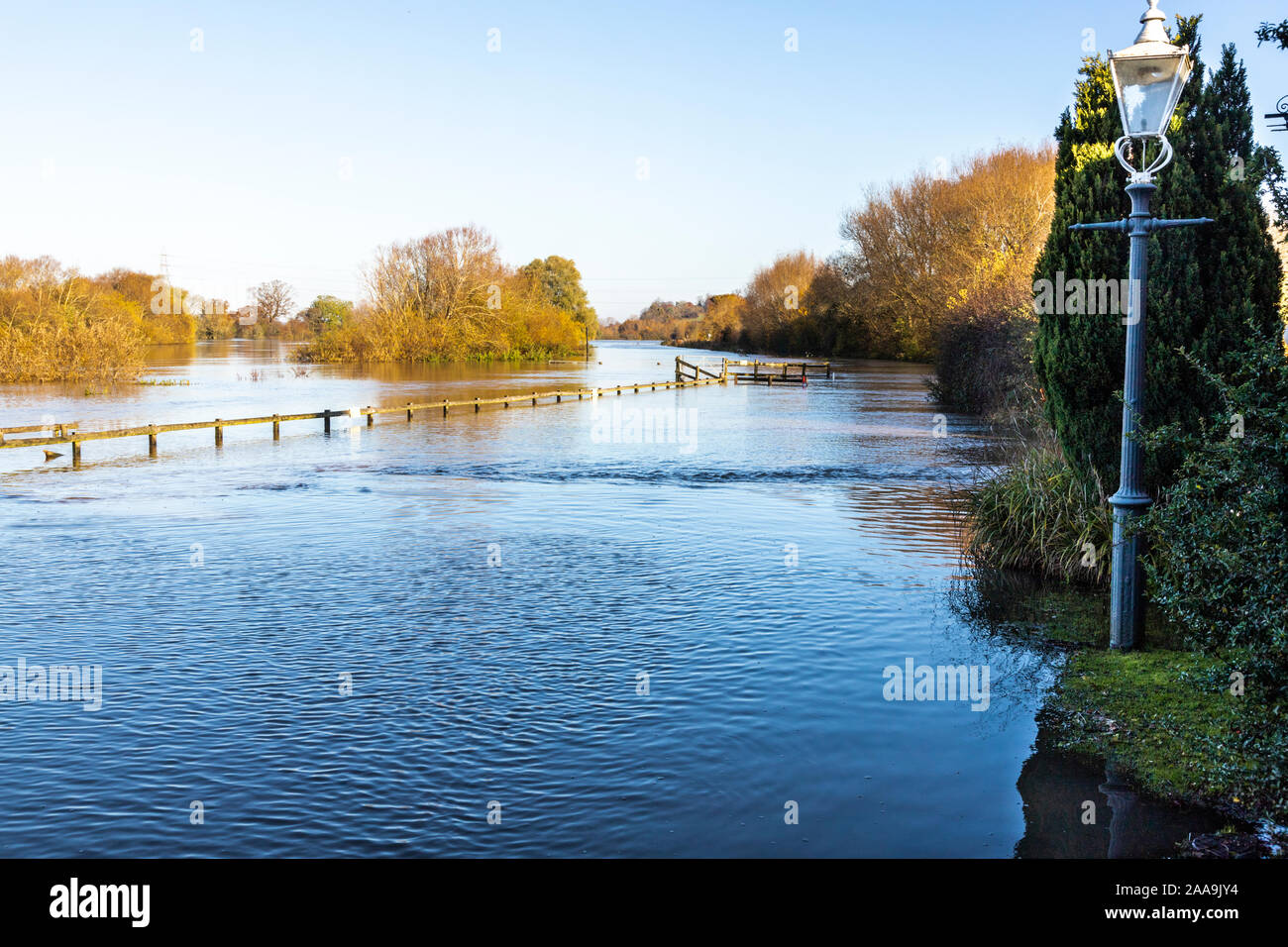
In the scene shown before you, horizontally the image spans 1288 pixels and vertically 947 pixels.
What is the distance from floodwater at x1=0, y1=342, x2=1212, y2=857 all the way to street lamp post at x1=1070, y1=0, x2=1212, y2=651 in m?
1.02

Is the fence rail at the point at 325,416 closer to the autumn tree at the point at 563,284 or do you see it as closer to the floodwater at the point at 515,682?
the floodwater at the point at 515,682

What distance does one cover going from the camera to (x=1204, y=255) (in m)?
8.90

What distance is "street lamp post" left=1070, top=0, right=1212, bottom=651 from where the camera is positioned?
7.28 meters

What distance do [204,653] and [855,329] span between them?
88.9m

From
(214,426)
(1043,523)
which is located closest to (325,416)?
(214,426)

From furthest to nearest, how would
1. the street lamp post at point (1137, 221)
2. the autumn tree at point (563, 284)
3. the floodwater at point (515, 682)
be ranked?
the autumn tree at point (563, 284) → the street lamp post at point (1137, 221) → the floodwater at point (515, 682)

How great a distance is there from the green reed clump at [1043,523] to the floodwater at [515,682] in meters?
0.58

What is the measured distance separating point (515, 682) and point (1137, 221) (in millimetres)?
5289

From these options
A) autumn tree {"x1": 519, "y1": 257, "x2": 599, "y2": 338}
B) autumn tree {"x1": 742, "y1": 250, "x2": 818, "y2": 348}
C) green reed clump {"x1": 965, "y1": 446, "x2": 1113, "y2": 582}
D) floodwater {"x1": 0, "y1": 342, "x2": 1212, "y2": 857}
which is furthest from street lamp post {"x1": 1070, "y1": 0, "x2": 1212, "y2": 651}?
autumn tree {"x1": 519, "y1": 257, "x2": 599, "y2": 338}

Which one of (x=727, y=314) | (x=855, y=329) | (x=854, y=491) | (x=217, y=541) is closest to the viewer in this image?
(x=217, y=541)

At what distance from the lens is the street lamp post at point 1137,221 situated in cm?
728

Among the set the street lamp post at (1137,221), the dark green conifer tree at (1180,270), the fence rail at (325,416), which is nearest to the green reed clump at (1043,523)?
the dark green conifer tree at (1180,270)
